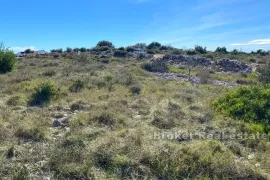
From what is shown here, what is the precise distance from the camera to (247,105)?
716cm

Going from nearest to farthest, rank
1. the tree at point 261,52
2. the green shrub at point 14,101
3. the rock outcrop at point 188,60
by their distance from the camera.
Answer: the green shrub at point 14,101, the rock outcrop at point 188,60, the tree at point 261,52

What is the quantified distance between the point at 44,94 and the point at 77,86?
220cm

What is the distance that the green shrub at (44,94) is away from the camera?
8.48 meters

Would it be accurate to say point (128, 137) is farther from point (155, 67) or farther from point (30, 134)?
point (155, 67)

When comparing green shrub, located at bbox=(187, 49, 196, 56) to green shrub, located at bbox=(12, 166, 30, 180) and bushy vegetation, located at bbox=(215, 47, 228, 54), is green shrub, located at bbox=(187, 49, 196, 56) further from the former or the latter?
green shrub, located at bbox=(12, 166, 30, 180)

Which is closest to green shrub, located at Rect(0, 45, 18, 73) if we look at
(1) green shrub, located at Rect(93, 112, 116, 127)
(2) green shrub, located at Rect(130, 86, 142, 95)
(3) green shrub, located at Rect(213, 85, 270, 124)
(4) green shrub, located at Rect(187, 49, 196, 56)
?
(2) green shrub, located at Rect(130, 86, 142, 95)

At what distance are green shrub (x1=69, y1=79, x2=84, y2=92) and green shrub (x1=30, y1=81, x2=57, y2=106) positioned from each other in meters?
1.29

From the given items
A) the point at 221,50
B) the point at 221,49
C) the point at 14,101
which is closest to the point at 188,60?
the point at 221,50

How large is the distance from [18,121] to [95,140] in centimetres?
231

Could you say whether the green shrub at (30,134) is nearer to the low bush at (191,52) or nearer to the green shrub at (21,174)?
the green shrub at (21,174)

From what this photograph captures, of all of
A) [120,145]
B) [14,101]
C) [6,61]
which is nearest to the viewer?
[120,145]

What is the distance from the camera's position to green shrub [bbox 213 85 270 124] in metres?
6.67

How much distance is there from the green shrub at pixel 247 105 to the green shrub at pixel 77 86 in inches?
221

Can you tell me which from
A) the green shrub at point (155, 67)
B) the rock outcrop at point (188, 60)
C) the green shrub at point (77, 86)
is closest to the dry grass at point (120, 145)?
the green shrub at point (77, 86)
